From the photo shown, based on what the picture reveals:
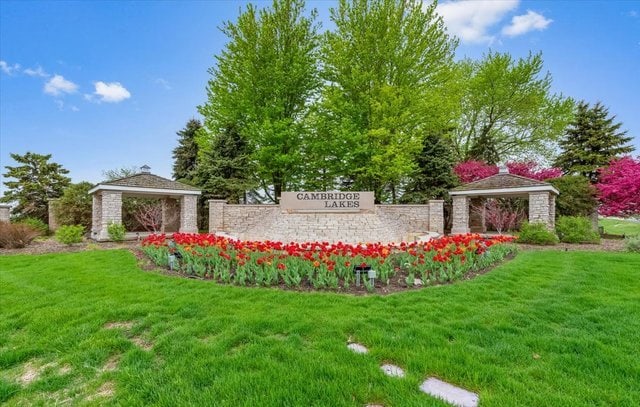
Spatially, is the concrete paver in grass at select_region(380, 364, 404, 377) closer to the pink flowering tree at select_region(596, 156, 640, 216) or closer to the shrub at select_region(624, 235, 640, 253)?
the shrub at select_region(624, 235, 640, 253)

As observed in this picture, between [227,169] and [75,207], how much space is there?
7.93 meters

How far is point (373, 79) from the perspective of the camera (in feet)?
55.7

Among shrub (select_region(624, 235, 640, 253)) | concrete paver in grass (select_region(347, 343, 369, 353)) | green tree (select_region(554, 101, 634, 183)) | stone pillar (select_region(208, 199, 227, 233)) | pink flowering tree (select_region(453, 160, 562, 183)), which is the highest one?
green tree (select_region(554, 101, 634, 183))

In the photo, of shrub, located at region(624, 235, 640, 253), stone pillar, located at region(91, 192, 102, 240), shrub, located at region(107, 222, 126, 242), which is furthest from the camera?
stone pillar, located at region(91, 192, 102, 240)

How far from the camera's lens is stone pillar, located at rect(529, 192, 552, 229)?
12.8 metres

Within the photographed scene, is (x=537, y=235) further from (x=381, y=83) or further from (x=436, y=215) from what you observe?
(x=381, y=83)

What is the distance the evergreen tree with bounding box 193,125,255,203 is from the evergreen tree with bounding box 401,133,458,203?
31.1 ft

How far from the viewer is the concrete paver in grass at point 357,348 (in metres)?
2.77

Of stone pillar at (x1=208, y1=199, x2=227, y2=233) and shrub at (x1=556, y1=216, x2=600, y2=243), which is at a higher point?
stone pillar at (x1=208, y1=199, x2=227, y2=233)

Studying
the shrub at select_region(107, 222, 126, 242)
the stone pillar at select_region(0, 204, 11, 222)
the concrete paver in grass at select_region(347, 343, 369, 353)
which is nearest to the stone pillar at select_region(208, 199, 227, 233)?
the shrub at select_region(107, 222, 126, 242)

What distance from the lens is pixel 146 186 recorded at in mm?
13992

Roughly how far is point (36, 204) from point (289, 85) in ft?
56.3

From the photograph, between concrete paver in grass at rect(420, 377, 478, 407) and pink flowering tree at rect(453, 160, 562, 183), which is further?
pink flowering tree at rect(453, 160, 562, 183)

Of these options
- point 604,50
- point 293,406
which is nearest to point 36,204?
point 293,406
